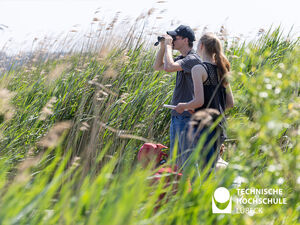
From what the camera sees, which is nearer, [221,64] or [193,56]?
[221,64]

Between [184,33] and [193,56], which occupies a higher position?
[184,33]

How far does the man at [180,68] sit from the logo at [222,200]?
1.06 m

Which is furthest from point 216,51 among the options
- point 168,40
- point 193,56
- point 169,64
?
point 168,40

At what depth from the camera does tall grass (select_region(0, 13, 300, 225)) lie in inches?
74.2

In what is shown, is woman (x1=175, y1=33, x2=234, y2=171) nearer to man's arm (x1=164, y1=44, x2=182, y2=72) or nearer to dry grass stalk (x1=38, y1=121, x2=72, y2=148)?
man's arm (x1=164, y1=44, x2=182, y2=72)

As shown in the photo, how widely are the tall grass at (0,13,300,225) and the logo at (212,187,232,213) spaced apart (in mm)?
30

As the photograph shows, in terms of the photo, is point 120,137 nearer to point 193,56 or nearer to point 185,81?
point 185,81

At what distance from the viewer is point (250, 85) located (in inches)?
84.0

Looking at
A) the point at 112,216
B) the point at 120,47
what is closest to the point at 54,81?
the point at 120,47

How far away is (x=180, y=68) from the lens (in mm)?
3430

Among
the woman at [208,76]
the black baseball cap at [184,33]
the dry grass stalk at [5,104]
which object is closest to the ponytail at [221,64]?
the woman at [208,76]

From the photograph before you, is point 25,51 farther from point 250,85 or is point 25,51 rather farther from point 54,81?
point 250,85

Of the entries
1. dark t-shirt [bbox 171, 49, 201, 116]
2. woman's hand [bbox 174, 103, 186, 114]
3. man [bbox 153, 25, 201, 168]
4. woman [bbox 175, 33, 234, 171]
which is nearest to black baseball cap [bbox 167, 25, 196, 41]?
man [bbox 153, 25, 201, 168]

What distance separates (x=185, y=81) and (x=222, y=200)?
5.14ft
